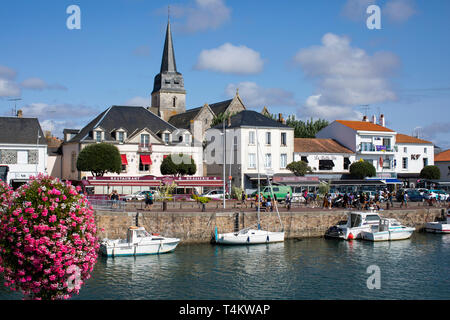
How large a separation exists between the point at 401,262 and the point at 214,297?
47.6 feet

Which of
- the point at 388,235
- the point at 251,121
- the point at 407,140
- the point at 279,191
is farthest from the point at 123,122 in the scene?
the point at 407,140

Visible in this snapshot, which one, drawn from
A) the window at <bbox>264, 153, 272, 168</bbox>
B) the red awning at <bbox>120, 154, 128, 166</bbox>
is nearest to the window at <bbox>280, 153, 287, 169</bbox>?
the window at <bbox>264, 153, 272, 168</bbox>

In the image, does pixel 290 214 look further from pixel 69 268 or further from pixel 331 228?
pixel 69 268

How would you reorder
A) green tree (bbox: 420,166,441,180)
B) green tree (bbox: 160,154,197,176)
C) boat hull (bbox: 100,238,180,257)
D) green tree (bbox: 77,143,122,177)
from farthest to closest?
green tree (bbox: 420,166,441,180), green tree (bbox: 160,154,197,176), green tree (bbox: 77,143,122,177), boat hull (bbox: 100,238,180,257)

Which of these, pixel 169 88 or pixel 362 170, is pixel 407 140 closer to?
pixel 362 170

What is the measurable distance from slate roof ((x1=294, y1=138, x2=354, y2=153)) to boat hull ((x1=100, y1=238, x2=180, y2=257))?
31.9 meters

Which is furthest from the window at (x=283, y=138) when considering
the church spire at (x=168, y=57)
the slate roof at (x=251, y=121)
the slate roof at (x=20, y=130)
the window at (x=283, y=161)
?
the church spire at (x=168, y=57)

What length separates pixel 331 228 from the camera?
1539 inches

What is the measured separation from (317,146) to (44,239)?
53791 millimetres

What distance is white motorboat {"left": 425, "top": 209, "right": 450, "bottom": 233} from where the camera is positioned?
140 feet

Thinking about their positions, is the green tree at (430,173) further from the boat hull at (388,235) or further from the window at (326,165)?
the boat hull at (388,235)

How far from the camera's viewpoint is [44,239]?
12.3 meters

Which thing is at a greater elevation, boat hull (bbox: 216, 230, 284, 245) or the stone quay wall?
the stone quay wall

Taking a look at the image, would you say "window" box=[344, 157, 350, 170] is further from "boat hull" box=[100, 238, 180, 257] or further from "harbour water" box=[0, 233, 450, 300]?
"boat hull" box=[100, 238, 180, 257]
